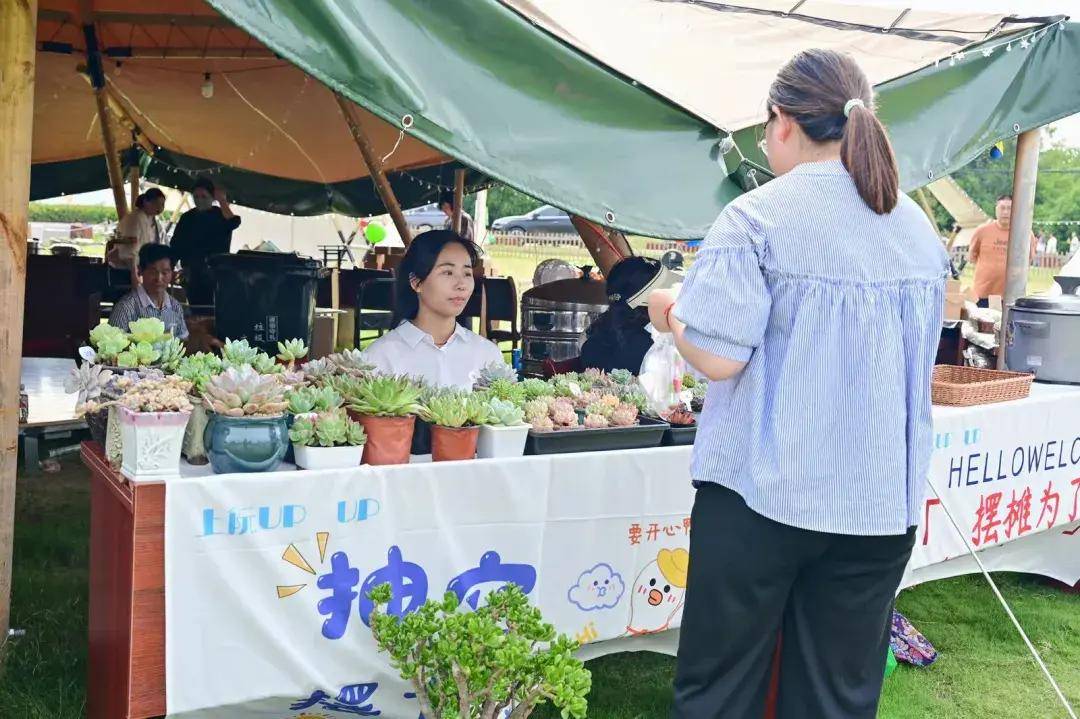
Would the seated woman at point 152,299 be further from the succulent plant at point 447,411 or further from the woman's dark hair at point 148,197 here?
the woman's dark hair at point 148,197

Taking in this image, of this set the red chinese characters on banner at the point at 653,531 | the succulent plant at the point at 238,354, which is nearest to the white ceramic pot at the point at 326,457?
the succulent plant at the point at 238,354

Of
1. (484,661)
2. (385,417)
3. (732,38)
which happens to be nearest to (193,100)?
(732,38)

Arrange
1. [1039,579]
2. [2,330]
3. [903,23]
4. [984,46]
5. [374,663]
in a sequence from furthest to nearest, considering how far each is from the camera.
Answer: [1039,579] < [903,23] < [984,46] < [2,330] < [374,663]

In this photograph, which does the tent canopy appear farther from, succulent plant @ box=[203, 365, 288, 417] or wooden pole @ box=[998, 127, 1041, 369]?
succulent plant @ box=[203, 365, 288, 417]

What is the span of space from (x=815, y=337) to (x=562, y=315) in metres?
4.13

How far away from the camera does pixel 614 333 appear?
4133 mm

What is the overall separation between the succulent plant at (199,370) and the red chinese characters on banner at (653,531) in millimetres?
1181

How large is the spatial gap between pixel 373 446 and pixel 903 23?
2.82 meters

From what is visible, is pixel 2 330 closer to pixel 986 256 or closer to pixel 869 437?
pixel 869 437

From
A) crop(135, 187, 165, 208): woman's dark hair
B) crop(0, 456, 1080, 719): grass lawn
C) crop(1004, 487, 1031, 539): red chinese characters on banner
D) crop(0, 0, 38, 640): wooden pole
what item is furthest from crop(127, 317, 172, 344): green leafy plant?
crop(135, 187, 165, 208): woman's dark hair

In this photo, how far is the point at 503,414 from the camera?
8.59 feet

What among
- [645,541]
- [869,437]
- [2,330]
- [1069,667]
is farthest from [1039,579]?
[2,330]

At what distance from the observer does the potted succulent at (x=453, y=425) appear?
253 centimetres

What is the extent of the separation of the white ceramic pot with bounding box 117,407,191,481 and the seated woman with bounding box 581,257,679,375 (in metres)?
2.08
